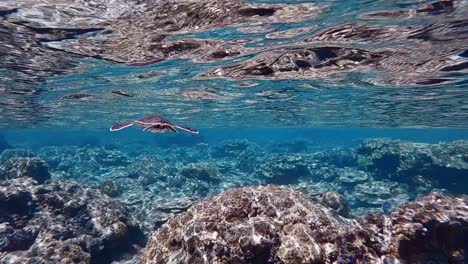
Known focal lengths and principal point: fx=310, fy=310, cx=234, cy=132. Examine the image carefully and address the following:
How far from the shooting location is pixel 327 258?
576 cm

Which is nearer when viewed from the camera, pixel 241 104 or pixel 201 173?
pixel 201 173

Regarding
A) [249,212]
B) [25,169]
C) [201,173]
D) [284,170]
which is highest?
[249,212]

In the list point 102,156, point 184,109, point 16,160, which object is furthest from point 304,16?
point 102,156

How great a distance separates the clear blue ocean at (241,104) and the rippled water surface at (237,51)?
8 cm

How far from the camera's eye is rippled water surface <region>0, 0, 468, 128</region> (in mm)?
8453

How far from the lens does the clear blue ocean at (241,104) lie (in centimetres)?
583

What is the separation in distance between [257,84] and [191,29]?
28.6ft

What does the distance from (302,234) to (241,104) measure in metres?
20.6

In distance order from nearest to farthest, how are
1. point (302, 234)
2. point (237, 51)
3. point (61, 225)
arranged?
point (302, 234), point (61, 225), point (237, 51)

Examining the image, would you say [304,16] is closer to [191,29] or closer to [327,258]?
[191,29]

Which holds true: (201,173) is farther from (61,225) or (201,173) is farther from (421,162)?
(421,162)

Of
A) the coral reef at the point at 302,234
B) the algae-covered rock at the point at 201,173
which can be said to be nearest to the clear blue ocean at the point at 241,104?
the coral reef at the point at 302,234

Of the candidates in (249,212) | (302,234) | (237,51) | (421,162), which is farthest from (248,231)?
(421,162)

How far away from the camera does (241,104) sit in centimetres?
2614
